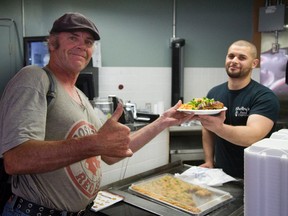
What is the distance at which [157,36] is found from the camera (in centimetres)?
458

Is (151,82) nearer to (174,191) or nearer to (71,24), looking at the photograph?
(174,191)

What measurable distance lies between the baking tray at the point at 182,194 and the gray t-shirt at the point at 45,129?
410mm

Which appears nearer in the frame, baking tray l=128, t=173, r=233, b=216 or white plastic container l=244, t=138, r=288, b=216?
white plastic container l=244, t=138, r=288, b=216

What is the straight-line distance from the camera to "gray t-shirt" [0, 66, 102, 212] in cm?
110

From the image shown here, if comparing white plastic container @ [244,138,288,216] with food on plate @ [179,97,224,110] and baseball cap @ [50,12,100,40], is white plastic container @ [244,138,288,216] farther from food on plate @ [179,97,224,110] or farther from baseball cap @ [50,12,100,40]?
food on plate @ [179,97,224,110]

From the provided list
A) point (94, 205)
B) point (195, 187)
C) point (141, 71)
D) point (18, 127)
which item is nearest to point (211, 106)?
point (195, 187)

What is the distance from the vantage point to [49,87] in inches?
48.9

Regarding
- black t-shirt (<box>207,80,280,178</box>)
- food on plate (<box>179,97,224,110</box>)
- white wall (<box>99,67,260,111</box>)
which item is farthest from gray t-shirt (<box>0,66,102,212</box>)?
white wall (<box>99,67,260,111</box>)

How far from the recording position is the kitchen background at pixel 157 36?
430cm

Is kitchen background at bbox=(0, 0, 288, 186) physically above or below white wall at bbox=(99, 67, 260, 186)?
above

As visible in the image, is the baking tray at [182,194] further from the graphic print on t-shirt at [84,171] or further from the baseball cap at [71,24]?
the baseball cap at [71,24]

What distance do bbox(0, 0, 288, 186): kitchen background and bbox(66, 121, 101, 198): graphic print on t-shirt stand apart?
116 inches

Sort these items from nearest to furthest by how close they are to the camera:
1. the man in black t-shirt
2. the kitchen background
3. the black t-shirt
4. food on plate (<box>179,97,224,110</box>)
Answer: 1. food on plate (<box>179,97,224,110</box>)
2. the man in black t-shirt
3. the black t-shirt
4. the kitchen background

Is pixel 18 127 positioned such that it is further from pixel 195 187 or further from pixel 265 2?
pixel 265 2
